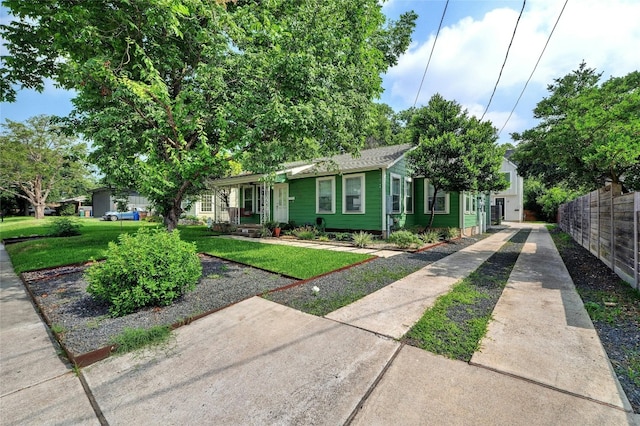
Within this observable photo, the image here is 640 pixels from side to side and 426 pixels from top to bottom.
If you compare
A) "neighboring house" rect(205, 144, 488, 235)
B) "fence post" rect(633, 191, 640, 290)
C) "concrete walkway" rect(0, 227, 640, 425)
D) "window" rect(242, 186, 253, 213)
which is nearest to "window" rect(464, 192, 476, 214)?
"neighboring house" rect(205, 144, 488, 235)

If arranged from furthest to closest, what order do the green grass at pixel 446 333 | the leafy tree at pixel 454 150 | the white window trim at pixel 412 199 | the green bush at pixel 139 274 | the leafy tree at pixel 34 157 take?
the leafy tree at pixel 34 157
the white window trim at pixel 412 199
the leafy tree at pixel 454 150
the green bush at pixel 139 274
the green grass at pixel 446 333

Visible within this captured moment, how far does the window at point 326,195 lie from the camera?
12.1 metres

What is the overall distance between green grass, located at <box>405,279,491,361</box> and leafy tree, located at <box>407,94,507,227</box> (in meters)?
7.17

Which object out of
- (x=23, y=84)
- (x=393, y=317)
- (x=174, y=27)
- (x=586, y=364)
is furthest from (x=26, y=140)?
(x=586, y=364)

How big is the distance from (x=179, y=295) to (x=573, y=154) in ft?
31.9

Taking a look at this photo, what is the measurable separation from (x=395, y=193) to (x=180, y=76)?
869 centimetres

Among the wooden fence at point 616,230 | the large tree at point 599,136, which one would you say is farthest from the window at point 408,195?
the wooden fence at point 616,230

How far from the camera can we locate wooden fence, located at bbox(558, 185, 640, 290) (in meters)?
4.53

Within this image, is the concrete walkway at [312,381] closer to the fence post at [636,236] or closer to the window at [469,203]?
the fence post at [636,236]

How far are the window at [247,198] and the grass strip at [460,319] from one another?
12437mm

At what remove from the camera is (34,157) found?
2923 cm

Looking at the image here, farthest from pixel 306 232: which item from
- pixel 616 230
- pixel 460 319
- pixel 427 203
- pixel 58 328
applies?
pixel 616 230

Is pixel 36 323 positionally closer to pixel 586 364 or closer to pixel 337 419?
pixel 337 419

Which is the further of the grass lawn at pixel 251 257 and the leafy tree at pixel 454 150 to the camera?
the leafy tree at pixel 454 150
